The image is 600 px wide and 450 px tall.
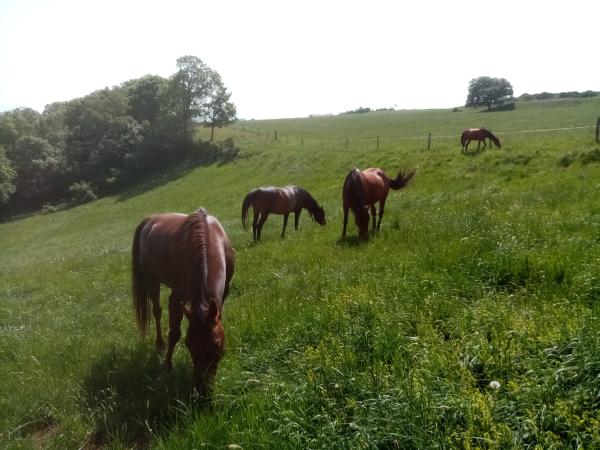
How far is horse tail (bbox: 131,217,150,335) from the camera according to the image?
6277 mm

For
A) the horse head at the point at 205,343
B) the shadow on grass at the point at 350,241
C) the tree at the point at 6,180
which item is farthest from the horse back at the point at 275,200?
the tree at the point at 6,180

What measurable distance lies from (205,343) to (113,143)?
5075 cm

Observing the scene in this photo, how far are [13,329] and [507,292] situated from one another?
8046 millimetres

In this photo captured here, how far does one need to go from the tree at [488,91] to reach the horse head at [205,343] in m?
77.9

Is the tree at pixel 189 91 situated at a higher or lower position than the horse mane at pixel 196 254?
higher

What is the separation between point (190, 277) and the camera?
473 centimetres

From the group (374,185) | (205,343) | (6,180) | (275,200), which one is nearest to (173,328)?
(205,343)

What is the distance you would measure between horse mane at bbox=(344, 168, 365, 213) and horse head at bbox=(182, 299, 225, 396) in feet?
20.4

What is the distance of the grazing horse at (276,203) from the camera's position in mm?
13570

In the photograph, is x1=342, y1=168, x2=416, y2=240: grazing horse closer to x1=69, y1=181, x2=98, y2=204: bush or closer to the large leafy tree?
x1=69, y1=181, x2=98, y2=204: bush

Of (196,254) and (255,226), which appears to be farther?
(255,226)

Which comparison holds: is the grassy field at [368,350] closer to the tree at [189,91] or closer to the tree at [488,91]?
the tree at [189,91]

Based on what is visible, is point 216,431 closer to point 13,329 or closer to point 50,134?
point 13,329

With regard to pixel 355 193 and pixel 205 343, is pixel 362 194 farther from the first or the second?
pixel 205 343
